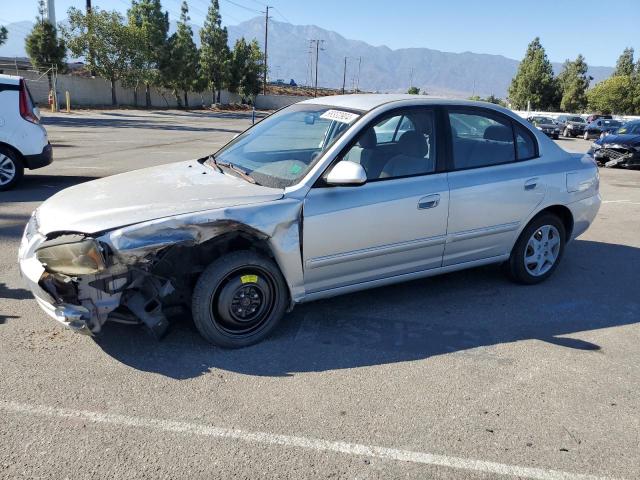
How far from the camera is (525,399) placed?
3.22m

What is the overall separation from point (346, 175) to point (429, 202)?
0.84 m

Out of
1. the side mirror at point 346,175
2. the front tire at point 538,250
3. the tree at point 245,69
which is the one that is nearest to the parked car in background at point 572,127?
the tree at point 245,69

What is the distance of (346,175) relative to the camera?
143 inches

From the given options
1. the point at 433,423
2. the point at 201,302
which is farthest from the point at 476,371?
the point at 201,302

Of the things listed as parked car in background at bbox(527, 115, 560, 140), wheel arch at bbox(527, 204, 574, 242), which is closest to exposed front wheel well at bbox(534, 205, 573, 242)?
wheel arch at bbox(527, 204, 574, 242)

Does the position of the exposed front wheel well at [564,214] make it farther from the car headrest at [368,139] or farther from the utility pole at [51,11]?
the utility pole at [51,11]

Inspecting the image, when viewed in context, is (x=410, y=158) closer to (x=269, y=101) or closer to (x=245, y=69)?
(x=245, y=69)

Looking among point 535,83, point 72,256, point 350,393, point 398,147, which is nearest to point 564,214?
point 398,147

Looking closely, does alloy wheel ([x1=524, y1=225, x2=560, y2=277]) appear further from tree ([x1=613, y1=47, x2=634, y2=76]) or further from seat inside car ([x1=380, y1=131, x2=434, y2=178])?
tree ([x1=613, y1=47, x2=634, y2=76])

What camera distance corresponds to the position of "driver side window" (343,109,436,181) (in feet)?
13.3

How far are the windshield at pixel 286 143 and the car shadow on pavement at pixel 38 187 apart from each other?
4651 millimetres

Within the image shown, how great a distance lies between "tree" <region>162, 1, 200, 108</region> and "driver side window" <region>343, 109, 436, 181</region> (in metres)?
45.8

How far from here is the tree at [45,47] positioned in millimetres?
36125

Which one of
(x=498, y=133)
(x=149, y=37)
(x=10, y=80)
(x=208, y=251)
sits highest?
(x=149, y=37)
